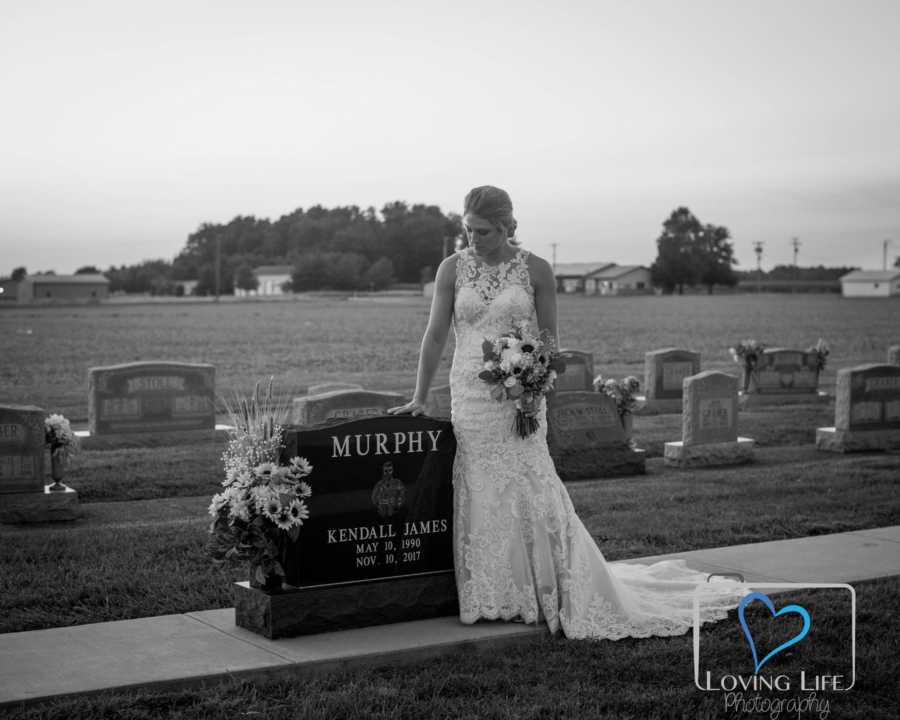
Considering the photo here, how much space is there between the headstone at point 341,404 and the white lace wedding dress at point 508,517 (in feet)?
18.1

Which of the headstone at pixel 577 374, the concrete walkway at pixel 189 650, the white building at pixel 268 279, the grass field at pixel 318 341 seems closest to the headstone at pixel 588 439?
the headstone at pixel 577 374

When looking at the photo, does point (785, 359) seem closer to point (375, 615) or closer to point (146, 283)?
point (375, 615)

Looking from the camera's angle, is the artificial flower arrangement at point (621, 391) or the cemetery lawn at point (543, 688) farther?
the artificial flower arrangement at point (621, 391)

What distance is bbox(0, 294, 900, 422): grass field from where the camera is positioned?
28.0 metres

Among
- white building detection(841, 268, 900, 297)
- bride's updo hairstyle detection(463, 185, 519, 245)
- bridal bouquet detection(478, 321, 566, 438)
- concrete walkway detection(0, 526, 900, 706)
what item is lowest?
concrete walkway detection(0, 526, 900, 706)

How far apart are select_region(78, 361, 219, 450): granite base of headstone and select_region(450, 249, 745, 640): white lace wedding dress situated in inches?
362

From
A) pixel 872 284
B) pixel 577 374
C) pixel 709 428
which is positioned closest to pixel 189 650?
pixel 709 428

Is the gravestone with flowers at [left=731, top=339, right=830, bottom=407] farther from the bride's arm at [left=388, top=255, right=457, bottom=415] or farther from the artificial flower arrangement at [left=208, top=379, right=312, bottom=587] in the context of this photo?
the artificial flower arrangement at [left=208, top=379, right=312, bottom=587]

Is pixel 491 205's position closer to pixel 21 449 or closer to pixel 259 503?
pixel 259 503

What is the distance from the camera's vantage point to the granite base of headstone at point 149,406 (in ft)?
47.5

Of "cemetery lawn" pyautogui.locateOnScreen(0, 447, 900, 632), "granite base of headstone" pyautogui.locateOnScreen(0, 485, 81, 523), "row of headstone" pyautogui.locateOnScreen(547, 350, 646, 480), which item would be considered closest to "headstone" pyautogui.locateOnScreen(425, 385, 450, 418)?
"row of headstone" pyautogui.locateOnScreen(547, 350, 646, 480)

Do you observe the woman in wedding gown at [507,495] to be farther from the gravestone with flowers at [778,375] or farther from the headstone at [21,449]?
the gravestone with flowers at [778,375]

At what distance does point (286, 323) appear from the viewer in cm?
6141

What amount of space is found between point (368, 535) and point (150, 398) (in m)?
9.35
